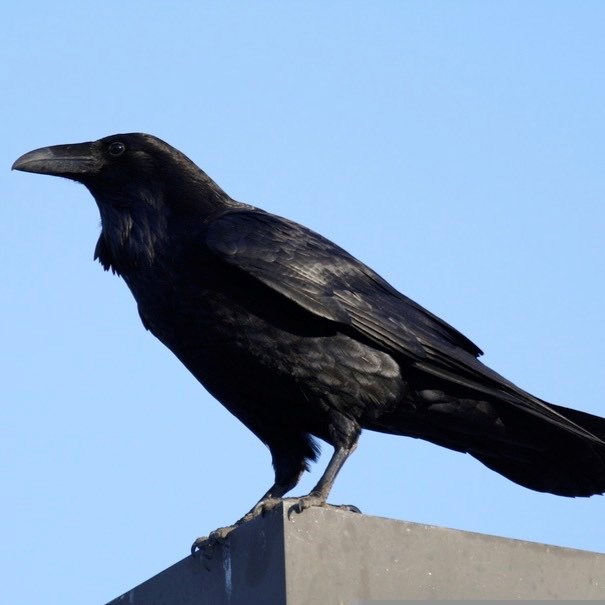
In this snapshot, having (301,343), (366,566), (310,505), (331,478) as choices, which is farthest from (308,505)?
(301,343)

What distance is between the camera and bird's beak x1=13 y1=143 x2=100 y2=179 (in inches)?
266

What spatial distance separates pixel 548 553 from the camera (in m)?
4.31

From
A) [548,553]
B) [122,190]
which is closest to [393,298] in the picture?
[122,190]

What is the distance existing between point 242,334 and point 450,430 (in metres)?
1.25

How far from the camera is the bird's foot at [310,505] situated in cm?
405

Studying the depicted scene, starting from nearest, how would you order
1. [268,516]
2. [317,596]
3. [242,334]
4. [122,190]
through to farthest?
[317,596] < [268,516] < [242,334] < [122,190]

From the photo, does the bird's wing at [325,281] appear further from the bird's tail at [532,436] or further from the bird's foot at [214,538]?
the bird's foot at [214,538]

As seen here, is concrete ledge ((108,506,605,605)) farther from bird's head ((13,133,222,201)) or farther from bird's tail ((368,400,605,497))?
bird's head ((13,133,222,201))

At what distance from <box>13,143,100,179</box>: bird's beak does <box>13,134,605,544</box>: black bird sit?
0.23ft

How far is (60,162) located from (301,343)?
1904 millimetres

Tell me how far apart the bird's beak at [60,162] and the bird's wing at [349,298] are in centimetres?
99

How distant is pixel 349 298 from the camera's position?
6086 millimetres

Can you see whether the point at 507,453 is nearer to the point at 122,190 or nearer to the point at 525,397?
the point at 525,397

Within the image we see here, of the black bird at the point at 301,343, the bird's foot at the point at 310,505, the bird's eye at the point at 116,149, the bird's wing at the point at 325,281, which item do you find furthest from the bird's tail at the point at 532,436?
the bird's eye at the point at 116,149
